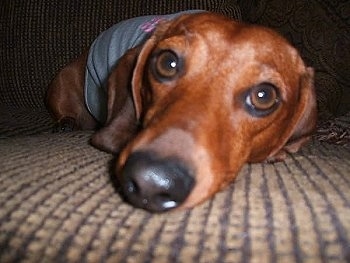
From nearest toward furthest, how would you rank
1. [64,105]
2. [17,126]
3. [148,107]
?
[148,107]
[17,126]
[64,105]

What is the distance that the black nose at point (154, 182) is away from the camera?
1.06m

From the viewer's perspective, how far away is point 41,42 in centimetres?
279

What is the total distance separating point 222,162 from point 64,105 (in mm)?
1606

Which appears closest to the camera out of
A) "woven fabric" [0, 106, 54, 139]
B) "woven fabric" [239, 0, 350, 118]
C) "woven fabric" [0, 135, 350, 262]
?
"woven fabric" [0, 135, 350, 262]

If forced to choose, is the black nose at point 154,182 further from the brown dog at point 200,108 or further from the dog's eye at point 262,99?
the dog's eye at point 262,99

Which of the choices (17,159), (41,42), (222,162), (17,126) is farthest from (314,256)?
(41,42)

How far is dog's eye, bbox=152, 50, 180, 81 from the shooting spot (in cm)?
148

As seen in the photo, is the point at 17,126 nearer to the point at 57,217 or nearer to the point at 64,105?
the point at 64,105

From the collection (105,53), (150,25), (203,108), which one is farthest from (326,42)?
(203,108)

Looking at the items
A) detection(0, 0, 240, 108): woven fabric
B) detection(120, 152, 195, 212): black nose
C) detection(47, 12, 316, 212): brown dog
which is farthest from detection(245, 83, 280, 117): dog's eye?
detection(0, 0, 240, 108): woven fabric

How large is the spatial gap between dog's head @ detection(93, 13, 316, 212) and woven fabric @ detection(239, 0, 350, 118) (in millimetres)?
779

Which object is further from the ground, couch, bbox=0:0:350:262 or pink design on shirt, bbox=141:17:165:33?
pink design on shirt, bbox=141:17:165:33

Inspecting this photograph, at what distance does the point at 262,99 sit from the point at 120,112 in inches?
19.7

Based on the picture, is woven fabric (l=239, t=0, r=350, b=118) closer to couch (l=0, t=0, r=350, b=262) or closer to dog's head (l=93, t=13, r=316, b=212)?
couch (l=0, t=0, r=350, b=262)
